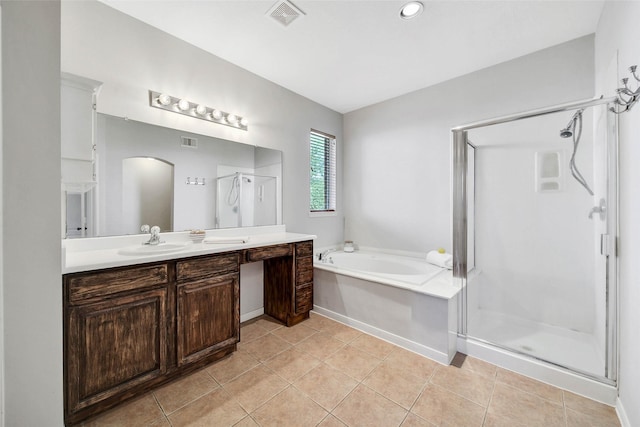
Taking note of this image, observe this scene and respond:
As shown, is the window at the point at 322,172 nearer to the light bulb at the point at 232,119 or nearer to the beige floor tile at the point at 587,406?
the light bulb at the point at 232,119

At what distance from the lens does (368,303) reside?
92.1 inches

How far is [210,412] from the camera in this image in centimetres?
144

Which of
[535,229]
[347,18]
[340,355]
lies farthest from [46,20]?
[535,229]

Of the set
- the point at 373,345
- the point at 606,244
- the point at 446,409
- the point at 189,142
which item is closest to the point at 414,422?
the point at 446,409

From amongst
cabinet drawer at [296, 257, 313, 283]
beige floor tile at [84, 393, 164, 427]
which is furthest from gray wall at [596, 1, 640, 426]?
beige floor tile at [84, 393, 164, 427]

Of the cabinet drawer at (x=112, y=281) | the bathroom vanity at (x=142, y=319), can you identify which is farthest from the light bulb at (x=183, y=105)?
the cabinet drawer at (x=112, y=281)

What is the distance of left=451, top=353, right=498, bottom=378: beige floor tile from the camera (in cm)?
181

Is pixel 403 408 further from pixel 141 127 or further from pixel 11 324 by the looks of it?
pixel 141 127

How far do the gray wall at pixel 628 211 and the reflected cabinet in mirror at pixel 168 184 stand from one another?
265cm

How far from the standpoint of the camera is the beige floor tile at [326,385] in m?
1.54

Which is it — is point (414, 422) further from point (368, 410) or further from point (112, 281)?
point (112, 281)

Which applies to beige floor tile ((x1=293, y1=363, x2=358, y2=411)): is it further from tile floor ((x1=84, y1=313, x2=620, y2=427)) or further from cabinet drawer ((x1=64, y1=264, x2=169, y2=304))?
cabinet drawer ((x1=64, y1=264, x2=169, y2=304))

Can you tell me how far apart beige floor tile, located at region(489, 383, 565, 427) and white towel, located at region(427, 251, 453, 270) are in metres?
1.14

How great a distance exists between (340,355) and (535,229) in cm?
206
